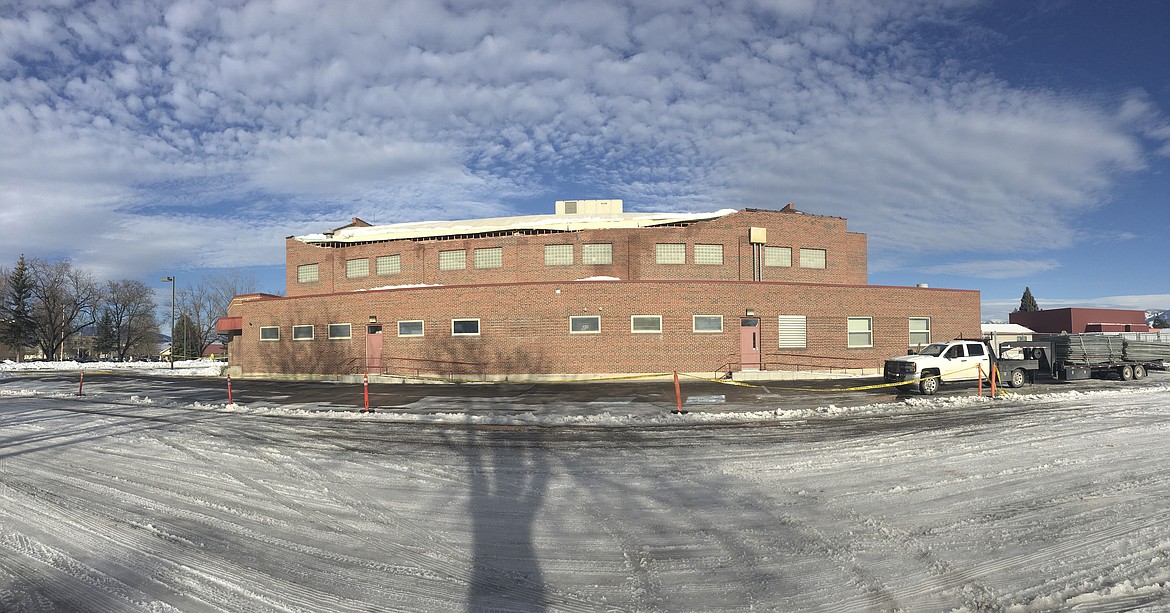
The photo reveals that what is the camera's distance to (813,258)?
35.8m

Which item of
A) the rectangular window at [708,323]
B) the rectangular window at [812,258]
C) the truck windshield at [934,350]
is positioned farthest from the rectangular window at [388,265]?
the truck windshield at [934,350]

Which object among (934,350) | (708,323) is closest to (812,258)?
(708,323)

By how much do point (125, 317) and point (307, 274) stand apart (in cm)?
6837

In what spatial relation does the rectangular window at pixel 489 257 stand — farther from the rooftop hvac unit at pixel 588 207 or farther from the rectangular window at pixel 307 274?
the rectangular window at pixel 307 274

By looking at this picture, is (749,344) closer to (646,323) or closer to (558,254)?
(646,323)

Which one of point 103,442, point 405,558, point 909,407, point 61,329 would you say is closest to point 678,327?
point 909,407

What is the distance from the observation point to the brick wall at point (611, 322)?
88.3ft

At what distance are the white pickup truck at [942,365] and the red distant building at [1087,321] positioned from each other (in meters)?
53.6

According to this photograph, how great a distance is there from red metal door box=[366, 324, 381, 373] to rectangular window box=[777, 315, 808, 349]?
765 inches

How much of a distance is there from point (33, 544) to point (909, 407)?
56.5ft

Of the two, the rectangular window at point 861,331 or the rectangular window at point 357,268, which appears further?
the rectangular window at point 357,268

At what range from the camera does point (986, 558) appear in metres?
5.05

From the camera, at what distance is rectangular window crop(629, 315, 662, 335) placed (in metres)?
27.0

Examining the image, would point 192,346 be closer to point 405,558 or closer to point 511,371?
point 511,371
